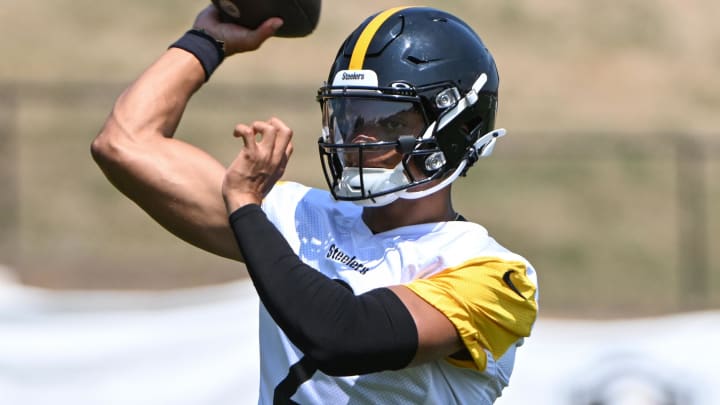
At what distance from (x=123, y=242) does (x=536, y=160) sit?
4.99m

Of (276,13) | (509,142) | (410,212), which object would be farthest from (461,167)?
(509,142)

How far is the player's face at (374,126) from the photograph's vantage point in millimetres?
2979

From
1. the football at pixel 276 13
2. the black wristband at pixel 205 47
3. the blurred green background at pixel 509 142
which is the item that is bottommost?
the blurred green background at pixel 509 142

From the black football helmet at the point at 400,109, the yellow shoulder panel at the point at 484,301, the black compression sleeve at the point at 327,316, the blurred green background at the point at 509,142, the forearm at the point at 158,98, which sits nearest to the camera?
the black compression sleeve at the point at 327,316

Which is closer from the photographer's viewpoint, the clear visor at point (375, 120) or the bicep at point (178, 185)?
the clear visor at point (375, 120)

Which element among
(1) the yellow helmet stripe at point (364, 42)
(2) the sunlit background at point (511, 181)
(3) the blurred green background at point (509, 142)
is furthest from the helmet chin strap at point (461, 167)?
(3) the blurred green background at point (509, 142)

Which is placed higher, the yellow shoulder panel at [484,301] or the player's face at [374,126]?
the player's face at [374,126]

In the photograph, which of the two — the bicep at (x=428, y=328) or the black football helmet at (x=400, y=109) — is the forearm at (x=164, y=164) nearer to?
the black football helmet at (x=400, y=109)

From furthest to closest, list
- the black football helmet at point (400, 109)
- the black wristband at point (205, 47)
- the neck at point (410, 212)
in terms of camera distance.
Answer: the black wristband at point (205, 47) < the neck at point (410, 212) < the black football helmet at point (400, 109)

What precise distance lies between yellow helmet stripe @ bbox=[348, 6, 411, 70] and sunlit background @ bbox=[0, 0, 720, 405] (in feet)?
7.54

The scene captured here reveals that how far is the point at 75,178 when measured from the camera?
14375 millimetres

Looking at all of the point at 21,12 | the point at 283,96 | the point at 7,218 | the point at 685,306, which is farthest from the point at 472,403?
the point at 21,12

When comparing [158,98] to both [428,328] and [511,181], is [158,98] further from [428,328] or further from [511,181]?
[511,181]

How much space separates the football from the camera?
345 cm
